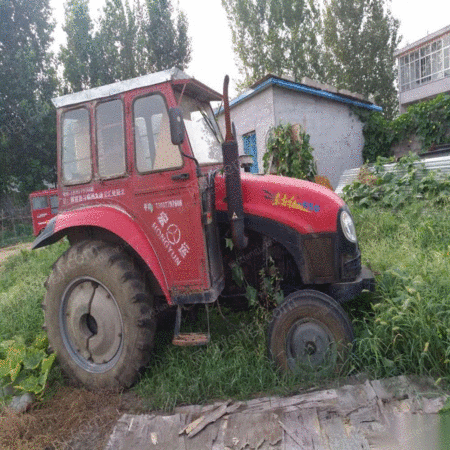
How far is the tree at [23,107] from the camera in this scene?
17594mm

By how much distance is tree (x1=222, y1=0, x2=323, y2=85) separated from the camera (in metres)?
24.8

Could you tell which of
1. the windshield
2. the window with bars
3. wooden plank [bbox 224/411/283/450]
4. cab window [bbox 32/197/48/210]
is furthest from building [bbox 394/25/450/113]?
wooden plank [bbox 224/411/283/450]

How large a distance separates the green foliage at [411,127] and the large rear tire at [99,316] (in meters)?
10.1

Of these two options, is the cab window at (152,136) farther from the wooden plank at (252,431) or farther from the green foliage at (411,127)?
the green foliage at (411,127)

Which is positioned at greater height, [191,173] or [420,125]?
[420,125]

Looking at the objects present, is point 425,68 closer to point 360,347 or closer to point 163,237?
point 360,347

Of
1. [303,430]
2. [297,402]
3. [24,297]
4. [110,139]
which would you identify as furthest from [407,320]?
[24,297]

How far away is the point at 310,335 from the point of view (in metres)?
2.95

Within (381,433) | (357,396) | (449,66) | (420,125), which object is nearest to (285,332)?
(357,396)

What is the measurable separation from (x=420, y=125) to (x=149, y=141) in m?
10.9

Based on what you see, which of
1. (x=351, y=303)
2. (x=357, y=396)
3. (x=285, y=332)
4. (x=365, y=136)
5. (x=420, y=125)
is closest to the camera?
(x=357, y=396)

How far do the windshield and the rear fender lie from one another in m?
0.76

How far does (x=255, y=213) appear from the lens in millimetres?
3133

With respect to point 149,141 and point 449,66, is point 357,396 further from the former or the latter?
point 449,66
